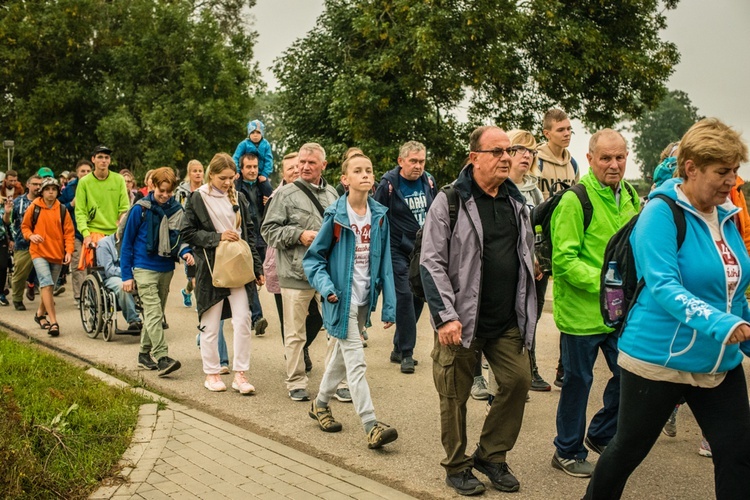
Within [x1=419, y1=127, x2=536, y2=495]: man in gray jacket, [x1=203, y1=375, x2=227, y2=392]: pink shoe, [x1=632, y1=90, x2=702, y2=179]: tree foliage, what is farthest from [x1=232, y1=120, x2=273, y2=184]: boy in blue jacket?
[x1=632, y1=90, x2=702, y2=179]: tree foliage

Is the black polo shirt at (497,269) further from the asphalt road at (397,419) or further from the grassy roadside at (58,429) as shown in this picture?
the grassy roadside at (58,429)

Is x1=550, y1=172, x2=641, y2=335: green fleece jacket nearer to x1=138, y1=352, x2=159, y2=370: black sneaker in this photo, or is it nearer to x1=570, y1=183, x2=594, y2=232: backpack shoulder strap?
x1=570, y1=183, x2=594, y2=232: backpack shoulder strap

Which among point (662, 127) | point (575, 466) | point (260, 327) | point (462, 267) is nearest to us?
point (462, 267)

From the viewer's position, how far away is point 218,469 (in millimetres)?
5352

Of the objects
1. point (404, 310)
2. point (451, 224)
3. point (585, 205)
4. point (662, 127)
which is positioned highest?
point (662, 127)

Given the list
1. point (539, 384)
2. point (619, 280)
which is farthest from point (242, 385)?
point (619, 280)

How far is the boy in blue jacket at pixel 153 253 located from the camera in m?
8.29

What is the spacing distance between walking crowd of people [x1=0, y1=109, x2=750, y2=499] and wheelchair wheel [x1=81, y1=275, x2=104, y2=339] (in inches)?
57.8

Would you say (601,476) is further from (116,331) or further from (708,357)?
(116,331)

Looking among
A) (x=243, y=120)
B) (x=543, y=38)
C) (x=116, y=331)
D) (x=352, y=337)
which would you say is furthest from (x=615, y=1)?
(x=352, y=337)

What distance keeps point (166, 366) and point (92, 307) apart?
8.61 ft

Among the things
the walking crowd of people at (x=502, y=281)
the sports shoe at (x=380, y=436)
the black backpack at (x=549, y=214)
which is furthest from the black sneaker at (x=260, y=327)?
the black backpack at (x=549, y=214)

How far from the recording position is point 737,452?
371 cm

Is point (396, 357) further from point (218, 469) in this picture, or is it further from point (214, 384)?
point (218, 469)
